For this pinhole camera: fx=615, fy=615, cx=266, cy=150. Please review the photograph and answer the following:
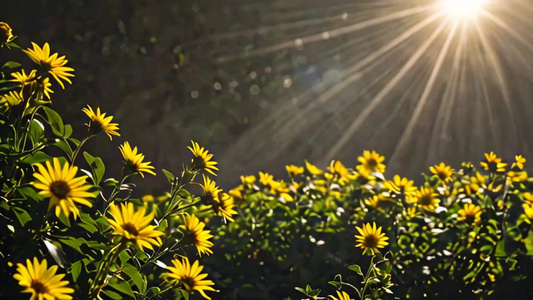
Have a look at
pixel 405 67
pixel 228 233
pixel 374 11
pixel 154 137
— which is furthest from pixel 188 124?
pixel 405 67

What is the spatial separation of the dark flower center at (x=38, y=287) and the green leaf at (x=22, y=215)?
12.0 inches

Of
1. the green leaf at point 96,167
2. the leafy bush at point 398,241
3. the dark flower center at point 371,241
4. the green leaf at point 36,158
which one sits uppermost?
the leafy bush at point 398,241

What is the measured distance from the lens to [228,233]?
10.1ft

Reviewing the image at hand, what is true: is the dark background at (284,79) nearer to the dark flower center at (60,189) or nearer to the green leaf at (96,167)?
the green leaf at (96,167)

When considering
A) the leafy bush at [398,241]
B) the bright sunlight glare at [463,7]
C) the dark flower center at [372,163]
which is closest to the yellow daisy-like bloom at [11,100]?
the leafy bush at [398,241]

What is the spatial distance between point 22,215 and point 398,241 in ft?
5.83

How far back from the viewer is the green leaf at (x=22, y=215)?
1.36 metres

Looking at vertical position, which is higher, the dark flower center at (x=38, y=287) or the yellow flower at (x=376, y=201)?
the yellow flower at (x=376, y=201)

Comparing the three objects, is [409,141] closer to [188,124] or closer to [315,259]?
[188,124]

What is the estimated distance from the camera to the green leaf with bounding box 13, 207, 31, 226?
1358mm

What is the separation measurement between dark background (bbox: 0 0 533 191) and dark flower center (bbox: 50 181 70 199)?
3383mm

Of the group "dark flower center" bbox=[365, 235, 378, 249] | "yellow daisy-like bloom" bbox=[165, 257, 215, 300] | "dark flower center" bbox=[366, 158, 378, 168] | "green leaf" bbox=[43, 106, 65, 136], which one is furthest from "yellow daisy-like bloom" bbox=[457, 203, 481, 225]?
"green leaf" bbox=[43, 106, 65, 136]

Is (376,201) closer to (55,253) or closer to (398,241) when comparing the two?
(398,241)

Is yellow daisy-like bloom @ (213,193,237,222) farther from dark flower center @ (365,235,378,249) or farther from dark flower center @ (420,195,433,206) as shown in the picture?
dark flower center @ (420,195,433,206)
